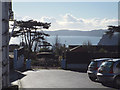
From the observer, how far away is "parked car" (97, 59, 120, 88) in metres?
13.0

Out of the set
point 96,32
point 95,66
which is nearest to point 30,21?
point 95,66

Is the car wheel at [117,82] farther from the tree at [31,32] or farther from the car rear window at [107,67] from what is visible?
the tree at [31,32]

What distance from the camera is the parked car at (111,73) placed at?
510 inches

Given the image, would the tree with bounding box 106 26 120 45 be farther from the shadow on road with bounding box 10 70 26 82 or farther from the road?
the road

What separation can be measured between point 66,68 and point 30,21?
73.3 feet

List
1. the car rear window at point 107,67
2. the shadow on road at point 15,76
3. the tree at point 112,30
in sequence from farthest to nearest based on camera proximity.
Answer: the tree at point 112,30, the shadow on road at point 15,76, the car rear window at point 107,67

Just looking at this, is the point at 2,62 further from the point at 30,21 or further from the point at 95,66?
the point at 30,21

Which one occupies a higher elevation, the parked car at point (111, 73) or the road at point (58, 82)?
the parked car at point (111, 73)

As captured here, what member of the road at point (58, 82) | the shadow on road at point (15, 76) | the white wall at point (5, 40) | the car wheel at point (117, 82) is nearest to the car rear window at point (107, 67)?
the car wheel at point (117, 82)

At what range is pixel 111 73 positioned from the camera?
13031 mm

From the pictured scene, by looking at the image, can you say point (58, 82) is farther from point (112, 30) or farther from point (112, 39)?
point (112, 39)

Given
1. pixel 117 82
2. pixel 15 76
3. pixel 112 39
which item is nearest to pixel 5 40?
pixel 117 82

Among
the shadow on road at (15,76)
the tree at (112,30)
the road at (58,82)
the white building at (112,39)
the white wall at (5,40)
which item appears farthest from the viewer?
the white building at (112,39)

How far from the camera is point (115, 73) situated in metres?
13.0
